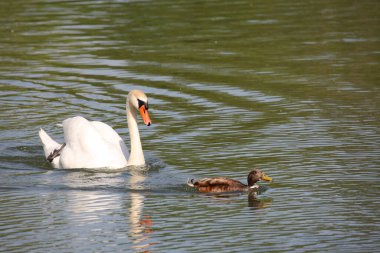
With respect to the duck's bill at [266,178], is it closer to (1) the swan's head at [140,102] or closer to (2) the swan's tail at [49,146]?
(1) the swan's head at [140,102]

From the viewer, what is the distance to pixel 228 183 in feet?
41.5

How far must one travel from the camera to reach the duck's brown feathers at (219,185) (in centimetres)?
1260

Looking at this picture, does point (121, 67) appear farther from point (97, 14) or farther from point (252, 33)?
point (97, 14)

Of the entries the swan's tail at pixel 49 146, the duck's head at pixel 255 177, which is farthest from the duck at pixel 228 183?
the swan's tail at pixel 49 146

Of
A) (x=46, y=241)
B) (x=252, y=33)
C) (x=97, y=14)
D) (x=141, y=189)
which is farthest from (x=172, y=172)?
(x=97, y=14)

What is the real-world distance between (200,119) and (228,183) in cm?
476

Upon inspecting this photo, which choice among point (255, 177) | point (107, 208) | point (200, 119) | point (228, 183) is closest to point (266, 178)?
point (255, 177)

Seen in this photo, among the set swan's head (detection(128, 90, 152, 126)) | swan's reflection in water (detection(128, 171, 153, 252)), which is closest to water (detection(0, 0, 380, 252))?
swan's reflection in water (detection(128, 171, 153, 252))

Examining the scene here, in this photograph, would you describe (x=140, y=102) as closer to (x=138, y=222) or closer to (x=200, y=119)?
(x=200, y=119)

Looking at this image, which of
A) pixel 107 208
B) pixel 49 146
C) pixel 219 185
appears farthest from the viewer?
pixel 49 146

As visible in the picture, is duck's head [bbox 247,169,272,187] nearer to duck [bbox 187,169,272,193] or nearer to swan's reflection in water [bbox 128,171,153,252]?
duck [bbox 187,169,272,193]

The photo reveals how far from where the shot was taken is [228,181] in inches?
498

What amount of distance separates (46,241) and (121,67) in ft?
37.3

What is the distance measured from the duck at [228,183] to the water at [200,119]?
11 cm
